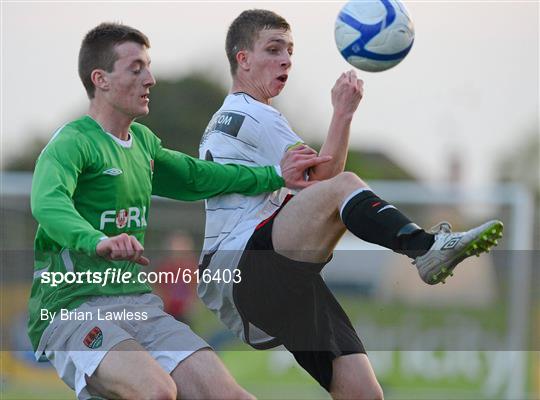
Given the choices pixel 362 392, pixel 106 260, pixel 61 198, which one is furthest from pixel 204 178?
pixel 362 392

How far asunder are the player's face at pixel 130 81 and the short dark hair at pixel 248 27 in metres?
0.73

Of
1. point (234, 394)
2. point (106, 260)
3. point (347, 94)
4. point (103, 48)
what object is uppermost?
point (103, 48)

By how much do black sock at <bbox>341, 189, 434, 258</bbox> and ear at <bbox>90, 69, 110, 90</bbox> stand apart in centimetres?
145

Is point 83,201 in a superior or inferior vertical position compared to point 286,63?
inferior

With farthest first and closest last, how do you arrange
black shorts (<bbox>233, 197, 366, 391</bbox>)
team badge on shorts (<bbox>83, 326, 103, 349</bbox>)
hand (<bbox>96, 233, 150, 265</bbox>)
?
black shorts (<bbox>233, 197, 366, 391</bbox>)
team badge on shorts (<bbox>83, 326, 103, 349</bbox>)
hand (<bbox>96, 233, 150, 265</bbox>)

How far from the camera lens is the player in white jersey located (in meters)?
5.72

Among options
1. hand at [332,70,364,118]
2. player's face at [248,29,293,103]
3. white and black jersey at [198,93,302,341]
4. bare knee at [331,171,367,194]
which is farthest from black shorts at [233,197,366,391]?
player's face at [248,29,293,103]

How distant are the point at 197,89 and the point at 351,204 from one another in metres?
42.5

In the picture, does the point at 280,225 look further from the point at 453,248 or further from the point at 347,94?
the point at 453,248

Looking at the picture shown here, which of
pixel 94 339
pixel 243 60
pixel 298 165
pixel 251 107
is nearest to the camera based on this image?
A: pixel 94 339

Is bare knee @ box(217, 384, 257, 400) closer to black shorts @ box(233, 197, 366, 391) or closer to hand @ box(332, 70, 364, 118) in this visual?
black shorts @ box(233, 197, 366, 391)

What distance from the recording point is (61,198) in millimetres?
5254

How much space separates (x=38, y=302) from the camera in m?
5.68

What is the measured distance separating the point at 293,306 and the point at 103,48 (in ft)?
5.81
